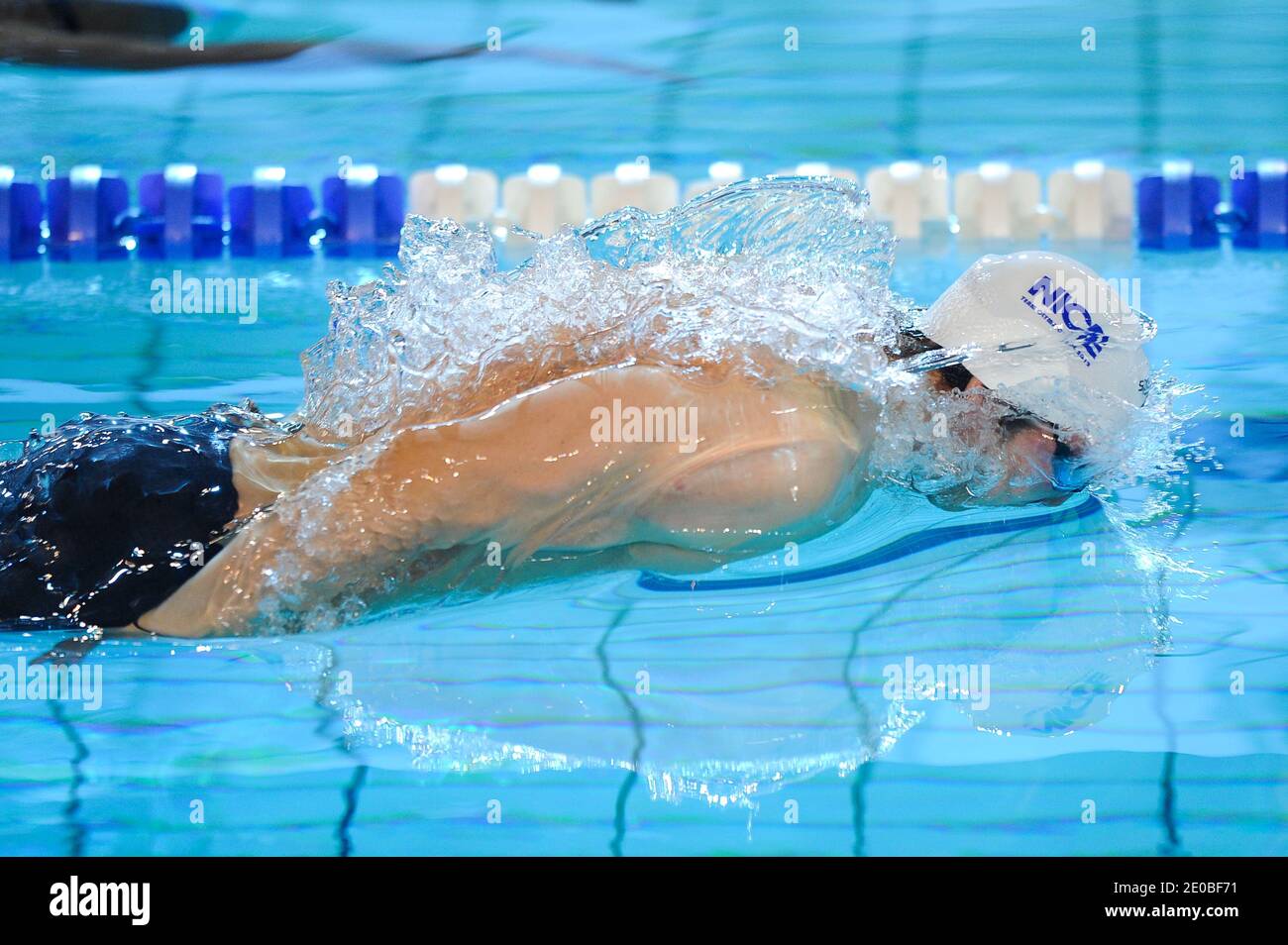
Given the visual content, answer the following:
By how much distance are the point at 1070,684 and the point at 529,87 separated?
6358 millimetres

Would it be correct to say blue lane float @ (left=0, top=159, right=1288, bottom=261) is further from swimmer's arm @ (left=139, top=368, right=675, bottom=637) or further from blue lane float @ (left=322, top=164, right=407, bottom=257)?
swimmer's arm @ (left=139, top=368, right=675, bottom=637)

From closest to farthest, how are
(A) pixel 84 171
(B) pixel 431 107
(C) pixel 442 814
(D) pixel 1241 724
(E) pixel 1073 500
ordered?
(C) pixel 442 814, (D) pixel 1241 724, (E) pixel 1073 500, (A) pixel 84 171, (B) pixel 431 107

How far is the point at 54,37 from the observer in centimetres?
746

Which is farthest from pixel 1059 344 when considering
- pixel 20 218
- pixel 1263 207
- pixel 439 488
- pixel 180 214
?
pixel 20 218

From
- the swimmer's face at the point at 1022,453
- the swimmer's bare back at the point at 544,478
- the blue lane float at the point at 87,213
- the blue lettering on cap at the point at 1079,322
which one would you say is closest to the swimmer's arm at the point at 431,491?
the swimmer's bare back at the point at 544,478

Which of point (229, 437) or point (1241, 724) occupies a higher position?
point (229, 437)

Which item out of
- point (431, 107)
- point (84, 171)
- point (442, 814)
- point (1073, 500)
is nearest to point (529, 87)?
point (431, 107)

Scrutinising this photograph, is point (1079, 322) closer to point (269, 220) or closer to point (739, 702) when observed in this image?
point (739, 702)

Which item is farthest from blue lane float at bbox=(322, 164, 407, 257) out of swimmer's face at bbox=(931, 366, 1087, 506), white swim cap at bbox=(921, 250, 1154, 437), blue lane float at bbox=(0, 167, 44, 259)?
white swim cap at bbox=(921, 250, 1154, 437)

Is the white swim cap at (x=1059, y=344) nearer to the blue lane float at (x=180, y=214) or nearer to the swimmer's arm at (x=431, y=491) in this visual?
the swimmer's arm at (x=431, y=491)

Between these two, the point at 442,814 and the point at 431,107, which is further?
the point at 431,107

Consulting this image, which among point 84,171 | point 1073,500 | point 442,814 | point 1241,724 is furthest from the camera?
point 84,171
